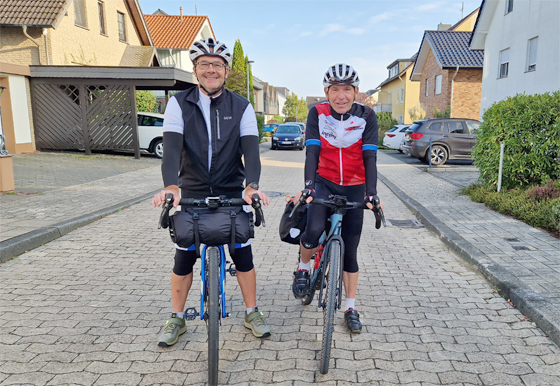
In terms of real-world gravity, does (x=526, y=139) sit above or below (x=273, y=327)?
above

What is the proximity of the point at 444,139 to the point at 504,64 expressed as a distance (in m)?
6.16

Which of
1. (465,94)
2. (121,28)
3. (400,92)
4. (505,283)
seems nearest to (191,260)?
(505,283)

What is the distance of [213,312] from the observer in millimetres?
2756

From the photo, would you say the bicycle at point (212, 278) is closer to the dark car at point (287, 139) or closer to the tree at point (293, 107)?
the dark car at point (287, 139)

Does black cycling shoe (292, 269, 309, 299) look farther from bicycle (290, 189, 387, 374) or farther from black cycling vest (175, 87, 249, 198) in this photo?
black cycling vest (175, 87, 249, 198)

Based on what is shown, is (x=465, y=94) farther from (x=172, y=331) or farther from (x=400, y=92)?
(x=172, y=331)

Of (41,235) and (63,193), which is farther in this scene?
(63,193)

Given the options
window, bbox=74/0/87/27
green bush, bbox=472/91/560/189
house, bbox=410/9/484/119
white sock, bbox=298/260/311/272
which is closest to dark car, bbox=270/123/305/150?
house, bbox=410/9/484/119

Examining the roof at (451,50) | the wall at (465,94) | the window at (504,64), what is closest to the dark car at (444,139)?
the window at (504,64)

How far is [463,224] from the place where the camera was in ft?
22.6

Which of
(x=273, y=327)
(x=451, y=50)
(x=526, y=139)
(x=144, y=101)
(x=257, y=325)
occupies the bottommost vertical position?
(x=273, y=327)

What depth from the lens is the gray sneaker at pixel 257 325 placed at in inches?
132

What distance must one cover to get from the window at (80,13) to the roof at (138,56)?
348 centimetres

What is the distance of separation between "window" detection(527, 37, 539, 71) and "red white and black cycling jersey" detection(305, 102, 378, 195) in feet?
55.3
